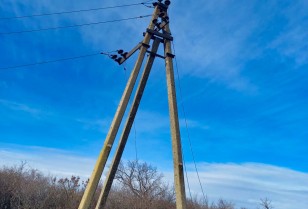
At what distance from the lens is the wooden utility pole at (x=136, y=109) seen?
6219mm

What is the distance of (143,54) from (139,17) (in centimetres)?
132

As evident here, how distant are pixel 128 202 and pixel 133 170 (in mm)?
13075

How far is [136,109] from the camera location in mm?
7309

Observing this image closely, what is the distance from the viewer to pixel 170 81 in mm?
7113

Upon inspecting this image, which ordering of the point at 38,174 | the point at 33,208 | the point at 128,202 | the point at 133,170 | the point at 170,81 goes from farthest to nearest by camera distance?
the point at 133,170 < the point at 38,174 < the point at 128,202 < the point at 33,208 < the point at 170,81

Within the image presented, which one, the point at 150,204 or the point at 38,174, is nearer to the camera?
the point at 150,204

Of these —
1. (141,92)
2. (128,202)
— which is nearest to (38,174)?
(128,202)

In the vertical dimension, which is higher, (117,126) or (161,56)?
(161,56)

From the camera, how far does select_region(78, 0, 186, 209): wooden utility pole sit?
6219 mm

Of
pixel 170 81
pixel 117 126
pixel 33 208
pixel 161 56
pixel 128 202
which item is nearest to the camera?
pixel 117 126

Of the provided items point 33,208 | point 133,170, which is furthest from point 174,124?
point 133,170

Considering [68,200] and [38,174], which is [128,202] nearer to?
[68,200]

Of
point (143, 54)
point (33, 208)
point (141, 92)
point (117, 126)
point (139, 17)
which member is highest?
point (139, 17)

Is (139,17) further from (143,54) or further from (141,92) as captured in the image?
(141,92)
